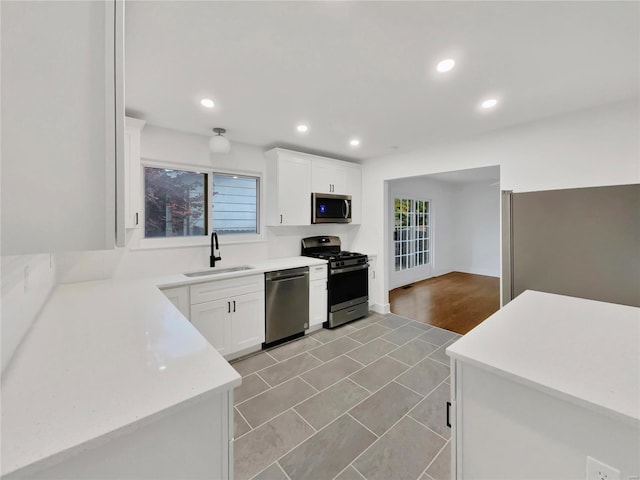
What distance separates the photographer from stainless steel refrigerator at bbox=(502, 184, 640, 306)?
1.79m

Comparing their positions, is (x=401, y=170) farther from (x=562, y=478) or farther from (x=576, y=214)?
(x=562, y=478)

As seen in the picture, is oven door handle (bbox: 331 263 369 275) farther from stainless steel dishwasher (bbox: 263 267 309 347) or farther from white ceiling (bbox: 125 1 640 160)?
white ceiling (bbox: 125 1 640 160)

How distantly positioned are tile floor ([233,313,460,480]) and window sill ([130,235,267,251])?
54.8 inches

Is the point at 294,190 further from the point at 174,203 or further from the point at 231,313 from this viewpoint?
the point at 231,313

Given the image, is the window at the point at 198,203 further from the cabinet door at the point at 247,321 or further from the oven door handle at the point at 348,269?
the oven door handle at the point at 348,269

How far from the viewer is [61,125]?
1.85 ft

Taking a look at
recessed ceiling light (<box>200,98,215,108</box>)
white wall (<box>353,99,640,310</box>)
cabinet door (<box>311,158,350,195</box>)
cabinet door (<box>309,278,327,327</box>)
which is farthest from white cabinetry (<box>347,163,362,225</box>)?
recessed ceiling light (<box>200,98,215,108</box>)

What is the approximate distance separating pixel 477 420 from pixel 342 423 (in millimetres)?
1161

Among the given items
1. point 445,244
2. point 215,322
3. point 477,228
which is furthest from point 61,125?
point 477,228

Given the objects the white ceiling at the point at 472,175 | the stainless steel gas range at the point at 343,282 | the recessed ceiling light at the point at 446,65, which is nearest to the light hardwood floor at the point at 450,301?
the stainless steel gas range at the point at 343,282

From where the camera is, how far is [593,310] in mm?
1445

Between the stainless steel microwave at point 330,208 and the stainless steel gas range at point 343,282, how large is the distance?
0.41 m

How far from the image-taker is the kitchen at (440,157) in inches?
59.4

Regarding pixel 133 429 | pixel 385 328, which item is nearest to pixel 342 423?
pixel 133 429
